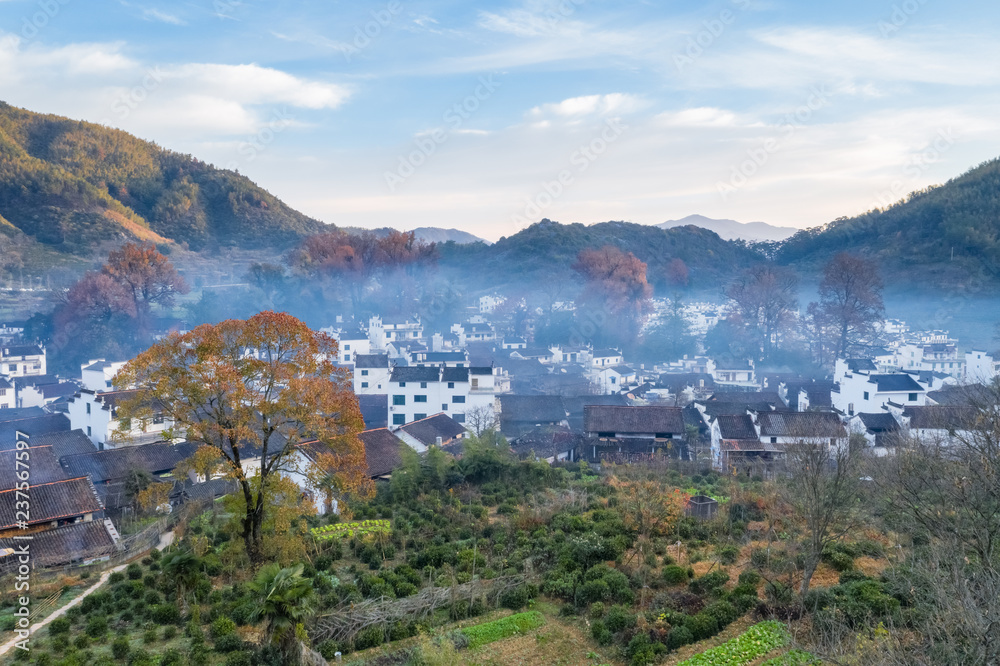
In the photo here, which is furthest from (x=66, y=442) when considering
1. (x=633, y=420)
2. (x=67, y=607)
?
(x=633, y=420)

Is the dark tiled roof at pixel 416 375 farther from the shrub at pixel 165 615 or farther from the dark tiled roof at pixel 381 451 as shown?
the shrub at pixel 165 615

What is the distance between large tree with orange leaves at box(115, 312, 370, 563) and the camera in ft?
31.1

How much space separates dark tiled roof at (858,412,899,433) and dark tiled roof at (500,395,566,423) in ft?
37.7

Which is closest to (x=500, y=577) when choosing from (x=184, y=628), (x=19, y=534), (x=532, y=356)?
(x=184, y=628)

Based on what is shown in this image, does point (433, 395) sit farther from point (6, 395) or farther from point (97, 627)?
point (6, 395)

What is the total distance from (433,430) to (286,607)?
47.9 feet

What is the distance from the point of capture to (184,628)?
27.0ft

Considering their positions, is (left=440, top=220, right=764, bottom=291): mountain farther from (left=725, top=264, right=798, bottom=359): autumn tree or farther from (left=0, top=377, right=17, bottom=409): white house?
(left=0, top=377, right=17, bottom=409): white house

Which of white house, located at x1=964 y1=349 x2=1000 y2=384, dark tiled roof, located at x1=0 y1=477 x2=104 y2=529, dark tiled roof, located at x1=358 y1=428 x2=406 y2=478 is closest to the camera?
dark tiled roof, located at x1=0 y1=477 x2=104 y2=529

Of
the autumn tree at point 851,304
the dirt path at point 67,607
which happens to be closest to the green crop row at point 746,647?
the dirt path at point 67,607

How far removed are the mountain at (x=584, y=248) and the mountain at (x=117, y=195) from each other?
76.5 ft

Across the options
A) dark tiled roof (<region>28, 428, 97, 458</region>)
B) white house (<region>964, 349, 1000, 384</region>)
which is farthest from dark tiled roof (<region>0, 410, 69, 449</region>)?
white house (<region>964, 349, 1000, 384</region>)

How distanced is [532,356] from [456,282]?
110 feet

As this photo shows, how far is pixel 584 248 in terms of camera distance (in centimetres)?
7600
